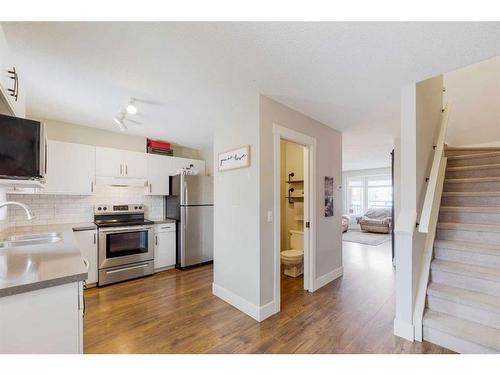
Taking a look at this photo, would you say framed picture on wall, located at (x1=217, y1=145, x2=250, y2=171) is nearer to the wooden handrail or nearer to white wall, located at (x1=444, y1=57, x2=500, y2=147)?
the wooden handrail

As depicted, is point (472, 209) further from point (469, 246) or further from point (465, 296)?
point (465, 296)

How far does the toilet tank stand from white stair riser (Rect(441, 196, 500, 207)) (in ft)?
6.53

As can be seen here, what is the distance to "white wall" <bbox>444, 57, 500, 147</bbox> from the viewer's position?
384 centimetres

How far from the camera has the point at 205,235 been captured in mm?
4281

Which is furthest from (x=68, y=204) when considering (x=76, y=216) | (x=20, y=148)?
(x=20, y=148)

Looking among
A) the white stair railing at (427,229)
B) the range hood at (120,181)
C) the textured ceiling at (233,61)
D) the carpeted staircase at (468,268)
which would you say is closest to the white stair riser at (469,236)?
the carpeted staircase at (468,268)

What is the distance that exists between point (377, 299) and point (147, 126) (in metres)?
Result: 4.06

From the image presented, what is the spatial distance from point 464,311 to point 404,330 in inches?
20.6

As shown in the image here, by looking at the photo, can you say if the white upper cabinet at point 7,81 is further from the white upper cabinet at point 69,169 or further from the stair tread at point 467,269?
the stair tread at point 467,269

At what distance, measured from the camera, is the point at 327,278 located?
3414 millimetres

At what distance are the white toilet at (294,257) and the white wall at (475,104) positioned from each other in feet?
11.5

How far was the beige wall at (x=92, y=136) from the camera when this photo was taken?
3477 millimetres
